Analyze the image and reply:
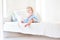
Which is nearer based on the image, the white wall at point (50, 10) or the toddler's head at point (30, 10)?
the white wall at point (50, 10)

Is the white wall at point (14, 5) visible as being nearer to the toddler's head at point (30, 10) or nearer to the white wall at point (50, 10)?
the toddler's head at point (30, 10)

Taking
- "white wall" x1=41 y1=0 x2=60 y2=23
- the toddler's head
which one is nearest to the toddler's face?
the toddler's head

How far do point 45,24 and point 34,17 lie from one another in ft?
0.61

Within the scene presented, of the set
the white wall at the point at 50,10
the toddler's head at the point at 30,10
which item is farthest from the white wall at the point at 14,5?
the white wall at the point at 50,10

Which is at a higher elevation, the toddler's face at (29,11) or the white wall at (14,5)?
the white wall at (14,5)

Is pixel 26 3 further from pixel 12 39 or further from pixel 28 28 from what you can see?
pixel 12 39

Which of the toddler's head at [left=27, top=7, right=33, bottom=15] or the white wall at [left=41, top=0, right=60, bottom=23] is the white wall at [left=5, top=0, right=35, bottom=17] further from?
the white wall at [left=41, top=0, right=60, bottom=23]

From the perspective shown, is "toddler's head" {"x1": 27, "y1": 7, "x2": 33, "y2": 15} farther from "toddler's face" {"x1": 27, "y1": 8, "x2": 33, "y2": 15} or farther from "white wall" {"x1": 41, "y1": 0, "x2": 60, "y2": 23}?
"white wall" {"x1": 41, "y1": 0, "x2": 60, "y2": 23}

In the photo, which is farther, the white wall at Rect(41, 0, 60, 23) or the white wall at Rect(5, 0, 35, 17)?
the white wall at Rect(5, 0, 35, 17)

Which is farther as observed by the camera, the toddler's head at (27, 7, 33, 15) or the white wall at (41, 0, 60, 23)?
the toddler's head at (27, 7, 33, 15)

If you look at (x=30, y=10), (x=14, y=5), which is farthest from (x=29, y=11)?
(x=14, y=5)

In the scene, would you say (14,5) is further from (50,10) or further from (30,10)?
(50,10)

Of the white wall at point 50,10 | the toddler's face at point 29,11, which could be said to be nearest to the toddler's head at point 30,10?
the toddler's face at point 29,11

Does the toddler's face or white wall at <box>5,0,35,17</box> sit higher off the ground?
white wall at <box>5,0,35,17</box>
